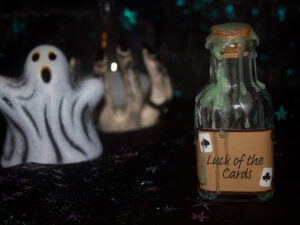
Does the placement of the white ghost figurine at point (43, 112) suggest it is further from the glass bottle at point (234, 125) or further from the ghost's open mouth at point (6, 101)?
the glass bottle at point (234, 125)

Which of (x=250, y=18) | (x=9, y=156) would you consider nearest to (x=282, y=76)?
(x=250, y=18)

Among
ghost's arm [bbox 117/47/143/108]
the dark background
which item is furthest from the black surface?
ghost's arm [bbox 117/47/143/108]

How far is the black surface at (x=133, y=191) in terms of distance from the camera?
0.50 m

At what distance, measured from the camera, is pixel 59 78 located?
72 centimetres

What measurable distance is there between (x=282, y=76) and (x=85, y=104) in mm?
692

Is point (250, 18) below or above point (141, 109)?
above

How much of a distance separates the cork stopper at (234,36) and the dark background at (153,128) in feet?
0.57

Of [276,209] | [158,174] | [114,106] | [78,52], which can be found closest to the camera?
[276,209]

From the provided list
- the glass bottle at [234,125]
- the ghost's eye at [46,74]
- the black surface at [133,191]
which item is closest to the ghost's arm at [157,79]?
the black surface at [133,191]

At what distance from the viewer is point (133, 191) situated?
590 millimetres

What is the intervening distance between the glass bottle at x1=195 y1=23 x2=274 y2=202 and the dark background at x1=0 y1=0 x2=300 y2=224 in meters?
0.02

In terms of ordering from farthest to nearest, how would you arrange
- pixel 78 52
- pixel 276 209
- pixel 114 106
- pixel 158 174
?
pixel 78 52 → pixel 114 106 → pixel 158 174 → pixel 276 209

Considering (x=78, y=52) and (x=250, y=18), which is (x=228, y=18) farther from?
(x=78, y=52)

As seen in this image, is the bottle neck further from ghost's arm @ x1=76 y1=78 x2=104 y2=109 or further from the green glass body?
ghost's arm @ x1=76 y1=78 x2=104 y2=109
